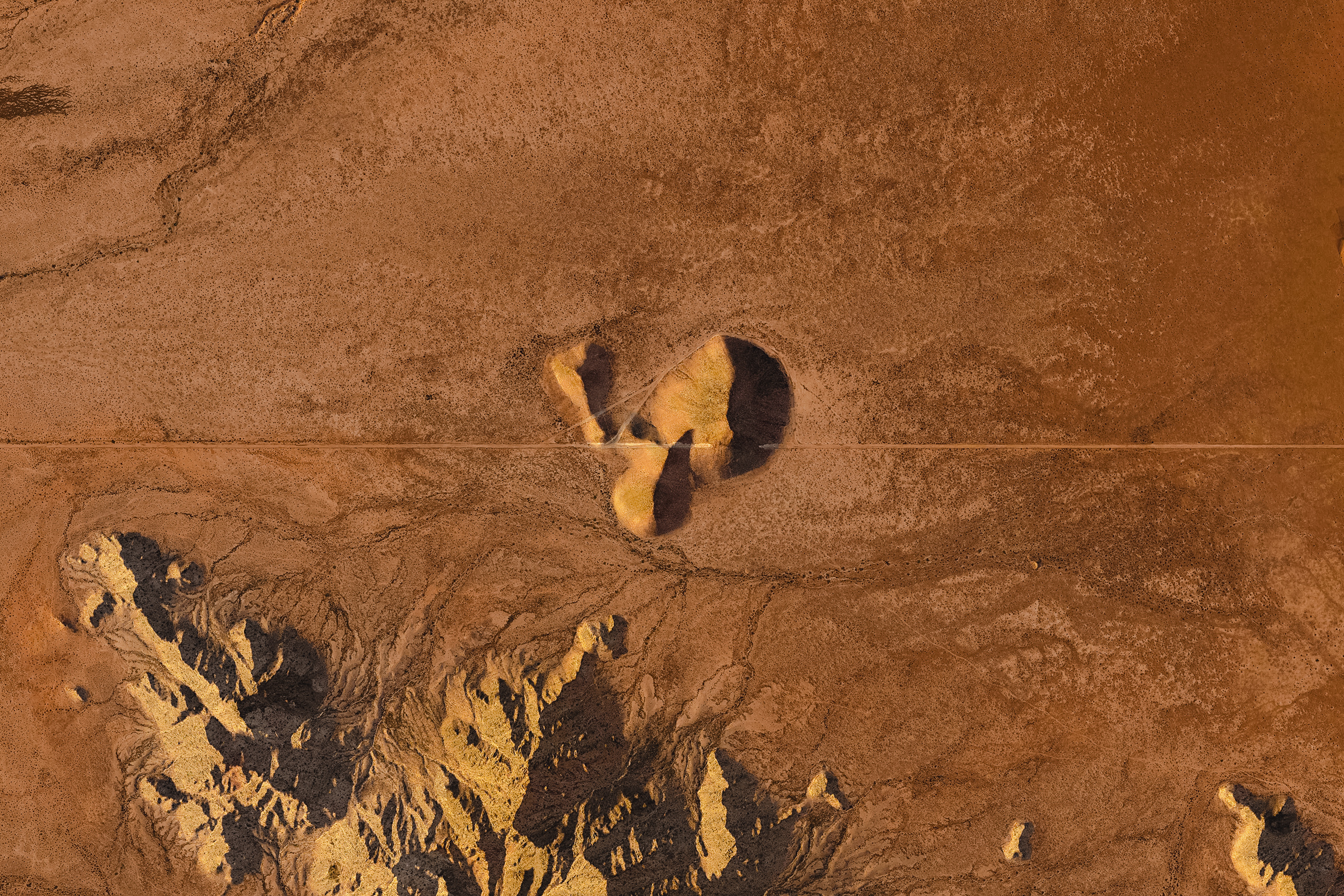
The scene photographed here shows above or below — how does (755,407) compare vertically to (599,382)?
below

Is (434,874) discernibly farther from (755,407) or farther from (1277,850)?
(1277,850)

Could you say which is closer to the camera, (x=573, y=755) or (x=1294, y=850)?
Result: (x=573, y=755)

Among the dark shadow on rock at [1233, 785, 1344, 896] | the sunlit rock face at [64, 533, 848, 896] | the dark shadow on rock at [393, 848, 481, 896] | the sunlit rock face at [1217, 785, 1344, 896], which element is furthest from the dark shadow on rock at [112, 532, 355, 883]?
the dark shadow on rock at [1233, 785, 1344, 896]

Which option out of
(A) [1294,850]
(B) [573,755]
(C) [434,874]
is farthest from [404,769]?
(A) [1294,850]

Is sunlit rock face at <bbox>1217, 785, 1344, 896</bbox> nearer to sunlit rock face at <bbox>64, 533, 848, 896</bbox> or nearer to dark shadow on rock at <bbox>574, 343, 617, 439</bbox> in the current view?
sunlit rock face at <bbox>64, 533, 848, 896</bbox>

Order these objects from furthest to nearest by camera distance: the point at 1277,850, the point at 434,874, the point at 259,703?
the point at 1277,850
the point at 259,703
the point at 434,874

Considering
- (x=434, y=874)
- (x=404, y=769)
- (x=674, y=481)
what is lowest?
(x=434, y=874)

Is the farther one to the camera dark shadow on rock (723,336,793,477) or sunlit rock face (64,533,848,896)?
dark shadow on rock (723,336,793,477)

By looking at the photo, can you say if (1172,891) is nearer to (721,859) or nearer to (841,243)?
(721,859)
